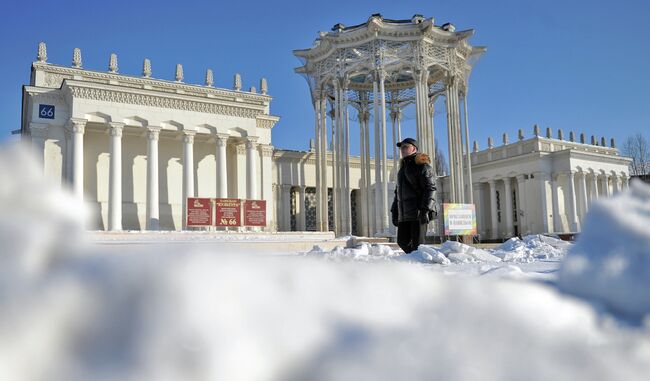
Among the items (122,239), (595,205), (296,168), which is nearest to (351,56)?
(296,168)

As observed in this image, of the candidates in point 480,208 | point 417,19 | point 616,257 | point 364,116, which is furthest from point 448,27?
point 616,257

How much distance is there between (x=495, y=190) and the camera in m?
37.2

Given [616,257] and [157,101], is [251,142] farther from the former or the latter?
[616,257]

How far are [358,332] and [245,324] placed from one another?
22 centimetres

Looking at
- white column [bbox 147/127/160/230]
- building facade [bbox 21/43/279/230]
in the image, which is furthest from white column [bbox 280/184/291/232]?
white column [bbox 147/127/160/230]

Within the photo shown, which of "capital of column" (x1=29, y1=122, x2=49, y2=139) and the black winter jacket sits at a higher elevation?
"capital of column" (x1=29, y1=122, x2=49, y2=139)

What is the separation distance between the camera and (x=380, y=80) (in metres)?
23.3

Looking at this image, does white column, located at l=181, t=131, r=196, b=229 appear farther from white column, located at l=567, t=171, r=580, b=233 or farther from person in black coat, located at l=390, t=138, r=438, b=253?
white column, located at l=567, t=171, r=580, b=233

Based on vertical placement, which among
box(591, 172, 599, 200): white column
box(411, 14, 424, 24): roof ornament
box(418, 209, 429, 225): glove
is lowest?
box(418, 209, 429, 225): glove

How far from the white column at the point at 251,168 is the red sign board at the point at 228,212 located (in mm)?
2977

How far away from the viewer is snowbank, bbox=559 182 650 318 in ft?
3.79

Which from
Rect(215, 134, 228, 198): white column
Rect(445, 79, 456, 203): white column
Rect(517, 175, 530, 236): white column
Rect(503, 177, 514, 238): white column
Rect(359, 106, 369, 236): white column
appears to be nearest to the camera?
Rect(215, 134, 228, 198): white column

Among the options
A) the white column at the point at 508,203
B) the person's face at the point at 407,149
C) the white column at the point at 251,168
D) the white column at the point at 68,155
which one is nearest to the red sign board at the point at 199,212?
the white column at the point at 251,168

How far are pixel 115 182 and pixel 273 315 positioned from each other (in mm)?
22096
